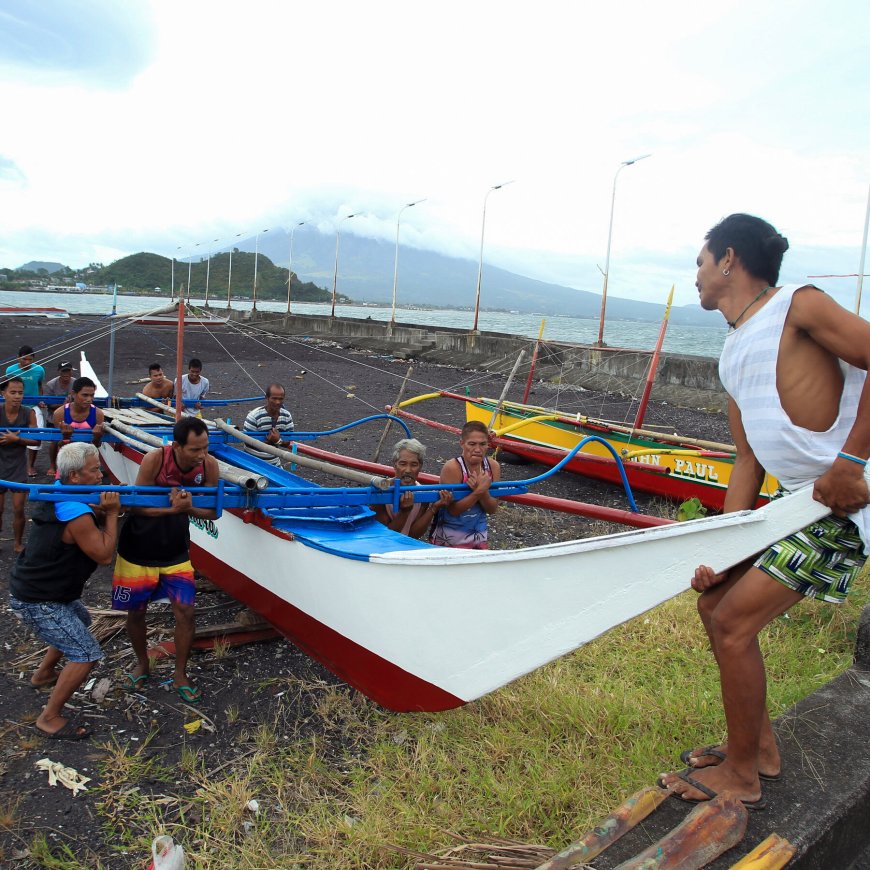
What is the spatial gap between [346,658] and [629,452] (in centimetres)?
539

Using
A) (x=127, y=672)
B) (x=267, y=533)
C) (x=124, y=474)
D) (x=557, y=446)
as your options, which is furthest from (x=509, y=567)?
(x=557, y=446)

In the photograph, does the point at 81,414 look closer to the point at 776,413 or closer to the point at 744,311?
the point at 744,311

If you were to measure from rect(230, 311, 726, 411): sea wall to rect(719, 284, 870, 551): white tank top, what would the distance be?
10577 mm

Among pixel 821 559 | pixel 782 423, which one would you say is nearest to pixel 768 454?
pixel 782 423

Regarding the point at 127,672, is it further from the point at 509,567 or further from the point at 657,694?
the point at 657,694

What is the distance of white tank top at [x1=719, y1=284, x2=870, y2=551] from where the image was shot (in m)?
2.04

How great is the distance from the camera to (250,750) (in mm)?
3633

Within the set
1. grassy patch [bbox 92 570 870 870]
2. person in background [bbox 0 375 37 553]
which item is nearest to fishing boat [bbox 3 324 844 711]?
grassy patch [bbox 92 570 870 870]

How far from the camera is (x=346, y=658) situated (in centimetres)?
400

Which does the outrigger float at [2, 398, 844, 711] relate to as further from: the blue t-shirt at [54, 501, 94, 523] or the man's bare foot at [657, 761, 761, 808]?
the man's bare foot at [657, 761, 761, 808]

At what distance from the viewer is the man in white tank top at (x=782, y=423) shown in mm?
1964

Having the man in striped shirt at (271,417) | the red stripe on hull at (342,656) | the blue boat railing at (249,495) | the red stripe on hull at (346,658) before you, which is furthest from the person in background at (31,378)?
the blue boat railing at (249,495)

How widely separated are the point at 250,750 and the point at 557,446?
7219 millimetres

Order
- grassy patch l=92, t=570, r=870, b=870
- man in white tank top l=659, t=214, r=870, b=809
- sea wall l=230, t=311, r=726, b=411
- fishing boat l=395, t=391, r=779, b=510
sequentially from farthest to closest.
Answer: sea wall l=230, t=311, r=726, b=411 < fishing boat l=395, t=391, r=779, b=510 < grassy patch l=92, t=570, r=870, b=870 < man in white tank top l=659, t=214, r=870, b=809
